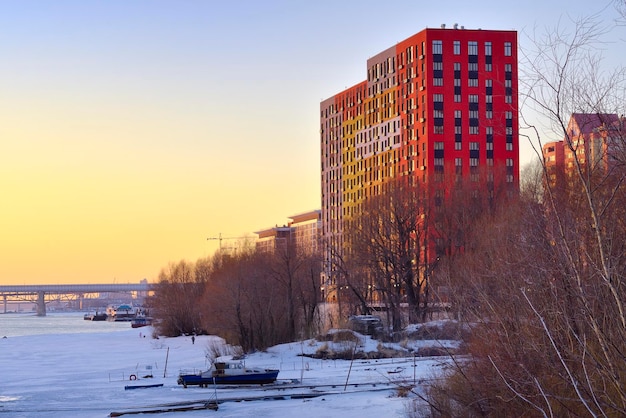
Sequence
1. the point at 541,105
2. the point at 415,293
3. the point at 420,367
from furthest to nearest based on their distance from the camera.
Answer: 1. the point at 415,293
2. the point at 420,367
3. the point at 541,105

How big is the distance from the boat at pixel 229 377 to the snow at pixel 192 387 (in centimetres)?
75

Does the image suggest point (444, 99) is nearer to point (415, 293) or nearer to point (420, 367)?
point (415, 293)

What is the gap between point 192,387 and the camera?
52.8 m

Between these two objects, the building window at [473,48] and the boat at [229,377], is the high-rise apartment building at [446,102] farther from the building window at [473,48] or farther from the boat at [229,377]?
the boat at [229,377]

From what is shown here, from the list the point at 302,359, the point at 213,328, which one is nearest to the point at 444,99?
the point at 213,328

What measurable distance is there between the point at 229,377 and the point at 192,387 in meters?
2.93

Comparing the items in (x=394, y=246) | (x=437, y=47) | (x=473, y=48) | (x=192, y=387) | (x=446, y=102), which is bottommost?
(x=192, y=387)

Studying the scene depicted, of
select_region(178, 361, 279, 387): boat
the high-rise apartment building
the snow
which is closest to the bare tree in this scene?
the snow

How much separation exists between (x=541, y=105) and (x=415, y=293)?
76.9 metres

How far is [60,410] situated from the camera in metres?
42.2

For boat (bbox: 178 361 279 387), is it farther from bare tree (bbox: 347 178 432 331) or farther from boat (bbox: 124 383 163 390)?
bare tree (bbox: 347 178 432 331)

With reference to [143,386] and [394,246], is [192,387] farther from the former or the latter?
[394,246]

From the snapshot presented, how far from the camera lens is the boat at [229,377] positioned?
176 ft

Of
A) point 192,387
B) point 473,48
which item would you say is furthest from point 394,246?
point 473,48
